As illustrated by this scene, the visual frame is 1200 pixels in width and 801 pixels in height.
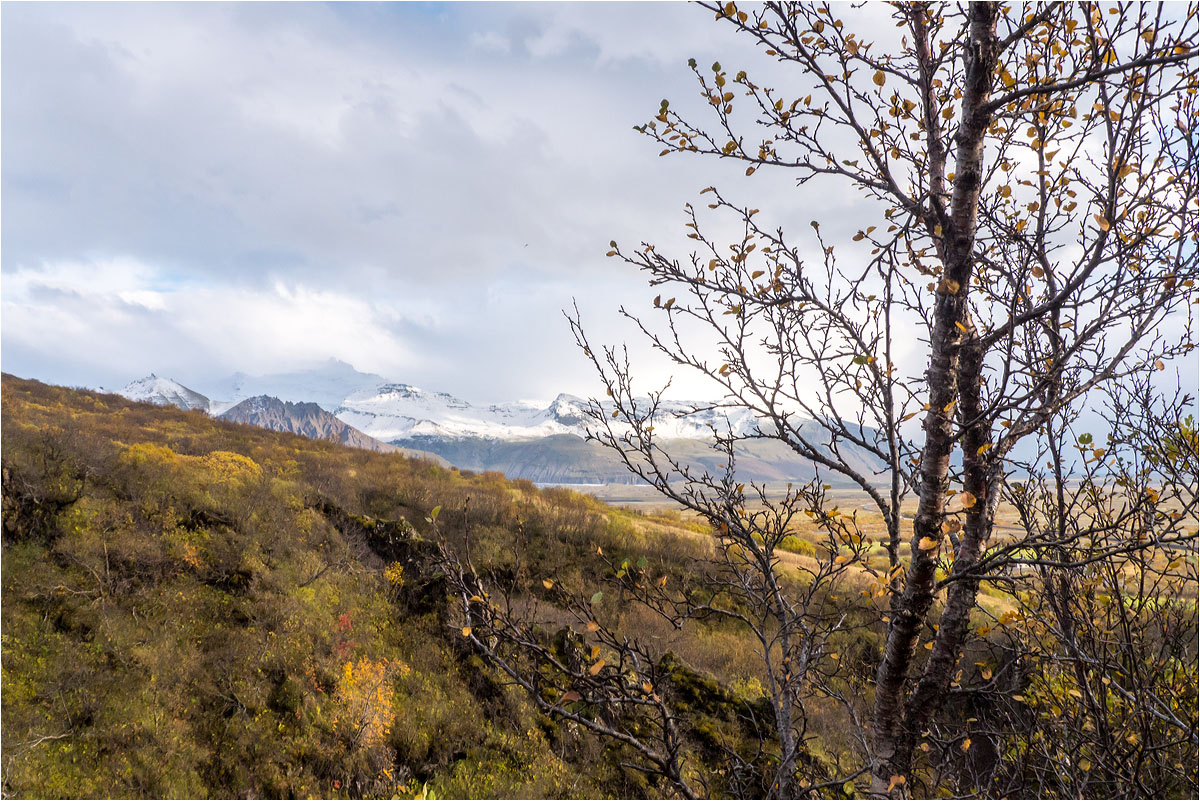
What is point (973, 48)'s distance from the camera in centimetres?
294

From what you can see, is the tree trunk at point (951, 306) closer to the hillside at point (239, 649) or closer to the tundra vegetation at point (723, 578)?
the tundra vegetation at point (723, 578)

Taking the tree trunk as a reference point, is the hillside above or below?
below

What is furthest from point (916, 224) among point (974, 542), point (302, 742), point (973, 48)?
point (302, 742)

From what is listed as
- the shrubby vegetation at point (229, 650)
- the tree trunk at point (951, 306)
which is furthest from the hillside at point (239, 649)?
the tree trunk at point (951, 306)

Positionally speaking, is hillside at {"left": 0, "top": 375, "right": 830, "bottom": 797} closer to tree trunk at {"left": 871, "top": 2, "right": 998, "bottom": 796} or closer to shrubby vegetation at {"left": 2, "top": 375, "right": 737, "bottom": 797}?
shrubby vegetation at {"left": 2, "top": 375, "right": 737, "bottom": 797}

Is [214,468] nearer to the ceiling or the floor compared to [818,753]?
nearer to the ceiling

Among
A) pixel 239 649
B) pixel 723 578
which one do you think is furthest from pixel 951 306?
pixel 239 649

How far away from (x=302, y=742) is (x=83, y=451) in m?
12.6

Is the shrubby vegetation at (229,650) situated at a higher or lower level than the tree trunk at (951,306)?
lower

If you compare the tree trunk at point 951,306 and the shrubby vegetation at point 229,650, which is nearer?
the tree trunk at point 951,306

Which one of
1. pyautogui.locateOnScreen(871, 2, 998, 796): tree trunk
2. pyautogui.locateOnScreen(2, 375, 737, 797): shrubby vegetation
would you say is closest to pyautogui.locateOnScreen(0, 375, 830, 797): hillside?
pyautogui.locateOnScreen(2, 375, 737, 797): shrubby vegetation

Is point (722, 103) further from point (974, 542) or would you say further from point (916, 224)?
point (974, 542)

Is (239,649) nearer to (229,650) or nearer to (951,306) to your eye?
(229,650)

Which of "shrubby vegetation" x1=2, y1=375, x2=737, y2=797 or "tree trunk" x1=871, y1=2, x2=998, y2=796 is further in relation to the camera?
"shrubby vegetation" x1=2, y1=375, x2=737, y2=797
